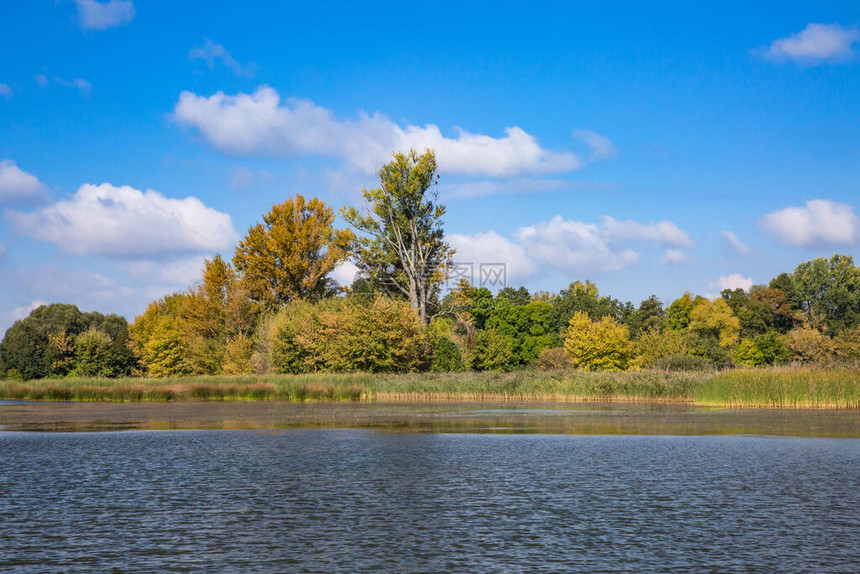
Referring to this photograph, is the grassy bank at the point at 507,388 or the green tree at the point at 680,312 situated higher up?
the green tree at the point at 680,312

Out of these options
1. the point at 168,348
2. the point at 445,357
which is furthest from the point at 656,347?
the point at 168,348

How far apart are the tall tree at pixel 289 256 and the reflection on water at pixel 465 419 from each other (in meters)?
35.5

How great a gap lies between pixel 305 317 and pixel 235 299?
16081 millimetres

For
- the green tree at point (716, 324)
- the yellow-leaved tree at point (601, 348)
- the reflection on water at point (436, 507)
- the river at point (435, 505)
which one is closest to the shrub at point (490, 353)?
the yellow-leaved tree at point (601, 348)

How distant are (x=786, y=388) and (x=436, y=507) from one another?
25.5 meters

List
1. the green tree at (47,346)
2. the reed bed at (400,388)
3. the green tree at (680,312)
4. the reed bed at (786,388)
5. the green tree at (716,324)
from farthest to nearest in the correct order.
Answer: the green tree at (680,312)
the green tree at (716,324)
the green tree at (47,346)
the reed bed at (400,388)
the reed bed at (786,388)

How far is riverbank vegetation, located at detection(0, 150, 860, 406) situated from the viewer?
148 ft

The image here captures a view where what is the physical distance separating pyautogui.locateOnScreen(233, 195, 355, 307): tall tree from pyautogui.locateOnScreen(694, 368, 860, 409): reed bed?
148 ft

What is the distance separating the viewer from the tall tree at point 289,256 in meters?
76.2

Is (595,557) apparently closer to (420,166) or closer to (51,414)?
(51,414)

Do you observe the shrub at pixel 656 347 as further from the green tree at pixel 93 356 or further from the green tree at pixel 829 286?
the green tree at pixel 93 356

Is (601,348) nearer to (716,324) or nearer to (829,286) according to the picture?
(716,324)

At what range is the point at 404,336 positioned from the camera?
57469 millimetres

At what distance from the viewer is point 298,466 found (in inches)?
705
